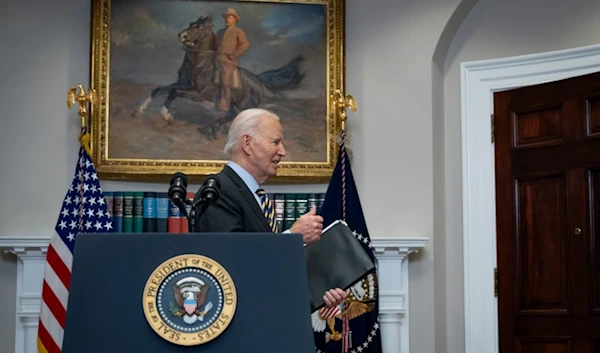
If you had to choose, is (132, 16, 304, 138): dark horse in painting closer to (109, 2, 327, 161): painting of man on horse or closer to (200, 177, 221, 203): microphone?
(109, 2, 327, 161): painting of man on horse

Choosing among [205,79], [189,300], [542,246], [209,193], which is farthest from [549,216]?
[189,300]

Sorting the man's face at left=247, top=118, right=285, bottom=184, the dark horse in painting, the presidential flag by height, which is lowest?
the presidential flag

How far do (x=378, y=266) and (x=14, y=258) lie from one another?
7.41 ft

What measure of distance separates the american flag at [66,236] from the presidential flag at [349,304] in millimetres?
1388

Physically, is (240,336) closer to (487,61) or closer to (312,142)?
(312,142)

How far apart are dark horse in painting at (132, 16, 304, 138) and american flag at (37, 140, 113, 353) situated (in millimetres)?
633

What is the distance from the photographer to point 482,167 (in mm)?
5816

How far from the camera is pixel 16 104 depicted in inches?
218

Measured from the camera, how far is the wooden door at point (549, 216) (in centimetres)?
533

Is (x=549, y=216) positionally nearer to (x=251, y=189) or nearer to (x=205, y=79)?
(x=205, y=79)

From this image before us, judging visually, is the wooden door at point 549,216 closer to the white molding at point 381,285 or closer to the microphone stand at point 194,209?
the white molding at point 381,285

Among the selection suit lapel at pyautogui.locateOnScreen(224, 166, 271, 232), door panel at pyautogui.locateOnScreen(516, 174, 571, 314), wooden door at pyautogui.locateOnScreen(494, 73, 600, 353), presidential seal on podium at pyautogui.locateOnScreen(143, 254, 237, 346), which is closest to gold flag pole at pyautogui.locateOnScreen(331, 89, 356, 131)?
wooden door at pyautogui.locateOnScreen(494, 73, 600, 353)

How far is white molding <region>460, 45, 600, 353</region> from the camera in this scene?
5637mm

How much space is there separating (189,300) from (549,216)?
3.68 meters
